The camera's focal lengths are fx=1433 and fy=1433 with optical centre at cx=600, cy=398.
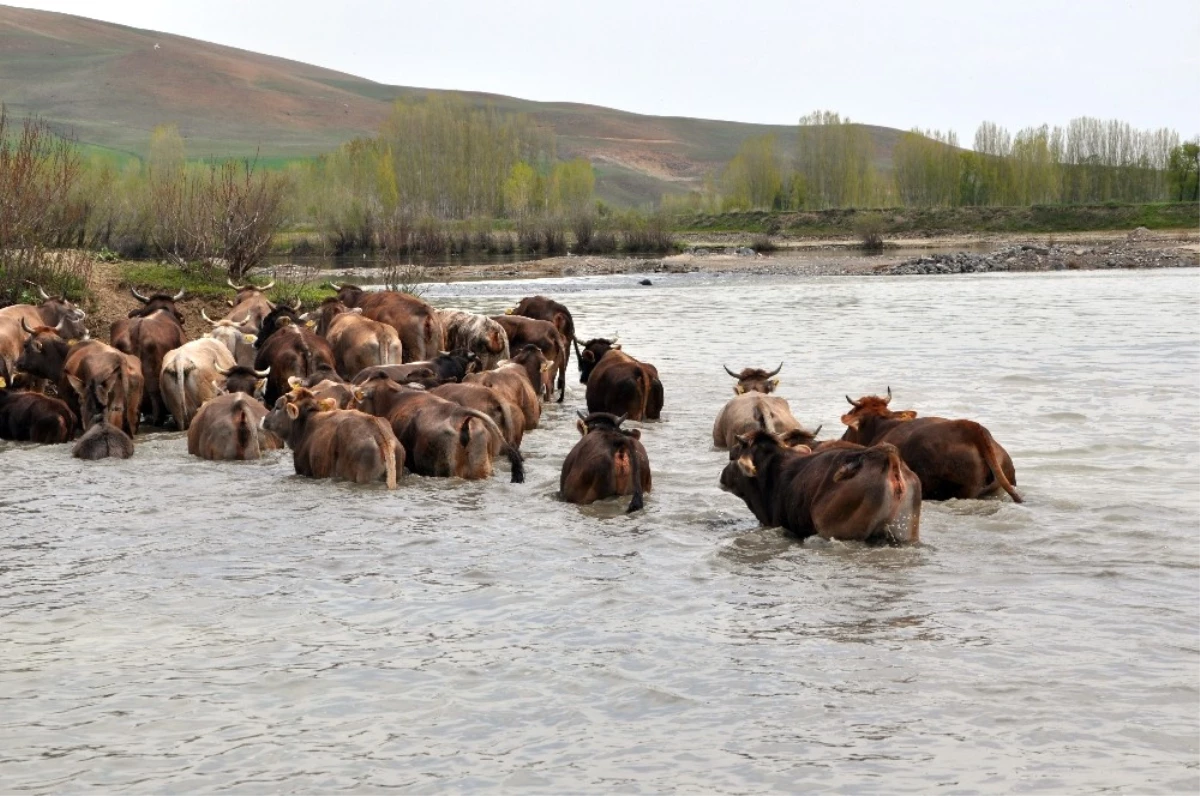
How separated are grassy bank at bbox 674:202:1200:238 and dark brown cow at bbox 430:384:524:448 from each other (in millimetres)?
77964

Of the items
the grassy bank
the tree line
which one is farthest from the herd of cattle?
the tree line

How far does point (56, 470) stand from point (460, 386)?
3955 mm

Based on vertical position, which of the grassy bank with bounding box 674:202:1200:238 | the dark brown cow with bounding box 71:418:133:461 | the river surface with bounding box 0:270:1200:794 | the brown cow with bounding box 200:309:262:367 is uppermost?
the grassy bank with bounding box 674:202:1200:238

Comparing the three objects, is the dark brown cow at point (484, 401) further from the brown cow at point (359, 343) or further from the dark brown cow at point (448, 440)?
the brown cow at point (359, 343)

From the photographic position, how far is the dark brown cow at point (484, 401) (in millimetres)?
13955

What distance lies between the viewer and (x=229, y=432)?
562 inches

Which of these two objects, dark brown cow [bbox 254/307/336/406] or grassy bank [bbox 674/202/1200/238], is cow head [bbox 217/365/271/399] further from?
grassy bank [bbox 674/202/1200/238]

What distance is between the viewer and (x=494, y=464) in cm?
1382

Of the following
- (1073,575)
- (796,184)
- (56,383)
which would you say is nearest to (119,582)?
(1073,575)

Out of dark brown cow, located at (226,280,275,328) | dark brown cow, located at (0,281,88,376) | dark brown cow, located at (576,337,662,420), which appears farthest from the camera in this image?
dark brown cow, located at (226,280,275,328)

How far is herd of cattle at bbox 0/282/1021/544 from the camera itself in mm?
10558

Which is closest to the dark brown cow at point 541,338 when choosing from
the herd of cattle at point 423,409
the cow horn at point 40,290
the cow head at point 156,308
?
the herd of cattle at point 423,409

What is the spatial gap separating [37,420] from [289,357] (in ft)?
9.28

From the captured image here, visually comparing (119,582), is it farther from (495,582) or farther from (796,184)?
(796,184)
